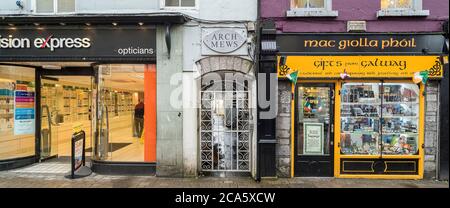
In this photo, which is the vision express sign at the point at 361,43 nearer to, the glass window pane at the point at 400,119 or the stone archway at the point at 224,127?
the glass window pane at the point at 400,119

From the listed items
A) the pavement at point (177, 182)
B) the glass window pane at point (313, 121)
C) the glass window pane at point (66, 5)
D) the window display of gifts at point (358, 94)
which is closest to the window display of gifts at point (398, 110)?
the window display of gifts at point (358, 94)

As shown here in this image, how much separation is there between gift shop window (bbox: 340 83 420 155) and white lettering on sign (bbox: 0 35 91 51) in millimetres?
6947

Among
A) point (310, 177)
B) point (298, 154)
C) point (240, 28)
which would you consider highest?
point (240, 28)

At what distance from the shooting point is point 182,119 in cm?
730

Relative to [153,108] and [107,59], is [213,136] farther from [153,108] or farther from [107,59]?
[107,59]

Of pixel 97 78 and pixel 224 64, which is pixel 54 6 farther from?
pixel 224 64

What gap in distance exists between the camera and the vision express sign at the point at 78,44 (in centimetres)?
724

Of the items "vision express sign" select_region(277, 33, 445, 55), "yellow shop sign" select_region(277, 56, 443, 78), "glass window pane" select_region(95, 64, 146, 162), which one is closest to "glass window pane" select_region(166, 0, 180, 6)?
"glass window pane" select_region(95, 64, 146, 162)

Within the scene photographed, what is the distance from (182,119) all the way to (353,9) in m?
5.12

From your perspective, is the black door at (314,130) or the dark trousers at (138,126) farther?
the dark trousers at (138,126)

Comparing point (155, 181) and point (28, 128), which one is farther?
point (28, 128)

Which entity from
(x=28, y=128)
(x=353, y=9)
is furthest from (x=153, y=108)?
(x=353, y=9)

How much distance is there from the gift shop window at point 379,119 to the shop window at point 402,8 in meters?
1.75

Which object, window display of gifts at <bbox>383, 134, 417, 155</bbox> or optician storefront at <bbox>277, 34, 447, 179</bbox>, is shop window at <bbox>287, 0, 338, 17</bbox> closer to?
optician storefront at <bbox>277, 34, 447, 179</bbox>
